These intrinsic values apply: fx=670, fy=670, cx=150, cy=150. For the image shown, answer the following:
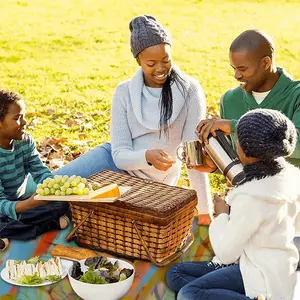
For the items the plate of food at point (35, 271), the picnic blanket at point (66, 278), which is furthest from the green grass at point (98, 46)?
the plate of food at point (35, 271)

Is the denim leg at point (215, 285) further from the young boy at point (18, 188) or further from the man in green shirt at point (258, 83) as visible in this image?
the young boy at point (18, 188)

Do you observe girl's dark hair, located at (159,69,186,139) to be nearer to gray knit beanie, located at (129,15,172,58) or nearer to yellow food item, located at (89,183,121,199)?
gray knit beanie, located at (129,15,172,58)

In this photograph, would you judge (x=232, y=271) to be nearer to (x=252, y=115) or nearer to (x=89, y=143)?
(x=252, y=115)

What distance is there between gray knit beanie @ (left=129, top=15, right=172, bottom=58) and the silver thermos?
2.21 ft

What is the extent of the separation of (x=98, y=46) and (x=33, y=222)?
6030 mm

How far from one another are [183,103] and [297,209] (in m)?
1.32

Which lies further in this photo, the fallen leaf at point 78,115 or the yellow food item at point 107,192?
the fallen leaf at point 78,115

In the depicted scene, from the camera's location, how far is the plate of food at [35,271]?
3.02m

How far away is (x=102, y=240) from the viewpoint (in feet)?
10.9

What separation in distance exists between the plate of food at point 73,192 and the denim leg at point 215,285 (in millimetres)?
579

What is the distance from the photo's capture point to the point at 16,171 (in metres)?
3.62

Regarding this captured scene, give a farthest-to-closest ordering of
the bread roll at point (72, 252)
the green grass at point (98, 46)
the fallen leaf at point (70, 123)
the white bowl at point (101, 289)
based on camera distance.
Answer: the green grass at point (98, 46) → the fallen leaf at point (70, 123) → the bread roll at point (72, 252) → the white bowl at point (101, 289)

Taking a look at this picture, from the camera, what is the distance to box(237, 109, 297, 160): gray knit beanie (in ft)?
8.20

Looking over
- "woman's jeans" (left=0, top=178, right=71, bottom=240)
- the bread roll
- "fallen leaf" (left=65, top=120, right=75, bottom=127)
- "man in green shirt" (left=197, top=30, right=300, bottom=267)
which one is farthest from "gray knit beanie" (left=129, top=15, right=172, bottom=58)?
"fallen leaf" (left=65, top=120, right=75, bottom=127)
